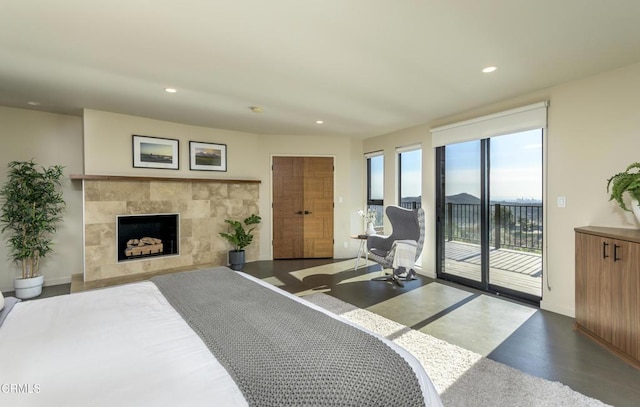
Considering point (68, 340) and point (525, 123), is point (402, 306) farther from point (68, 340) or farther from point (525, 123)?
point (68, 340)

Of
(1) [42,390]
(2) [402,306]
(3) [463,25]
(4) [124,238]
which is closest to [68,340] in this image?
(1) [42,390]

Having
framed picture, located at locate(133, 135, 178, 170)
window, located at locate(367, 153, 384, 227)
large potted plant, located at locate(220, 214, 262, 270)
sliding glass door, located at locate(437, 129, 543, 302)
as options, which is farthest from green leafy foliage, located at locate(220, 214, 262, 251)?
sliding glass door, located at locate(437, 129, 543, 302)

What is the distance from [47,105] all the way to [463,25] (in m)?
4.75

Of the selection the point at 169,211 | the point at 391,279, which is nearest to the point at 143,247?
the point at 169,211

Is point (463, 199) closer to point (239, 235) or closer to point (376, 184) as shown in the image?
point (376, 184)

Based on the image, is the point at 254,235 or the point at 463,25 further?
the point at 254,235

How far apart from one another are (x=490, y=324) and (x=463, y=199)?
1.88 metres

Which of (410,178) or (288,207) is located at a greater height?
(410,178)

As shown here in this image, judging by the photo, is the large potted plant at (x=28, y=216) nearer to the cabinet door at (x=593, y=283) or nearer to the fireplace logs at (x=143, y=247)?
the fireplace logs at (x=143, y=247)

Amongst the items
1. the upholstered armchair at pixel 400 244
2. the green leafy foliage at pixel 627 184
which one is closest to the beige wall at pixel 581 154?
the green leafy foliage at pixel 627 184

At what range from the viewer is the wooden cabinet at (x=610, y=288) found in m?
2.23

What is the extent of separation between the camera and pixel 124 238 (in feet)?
14.5

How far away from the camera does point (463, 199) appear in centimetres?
423

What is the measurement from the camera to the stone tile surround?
400cm
